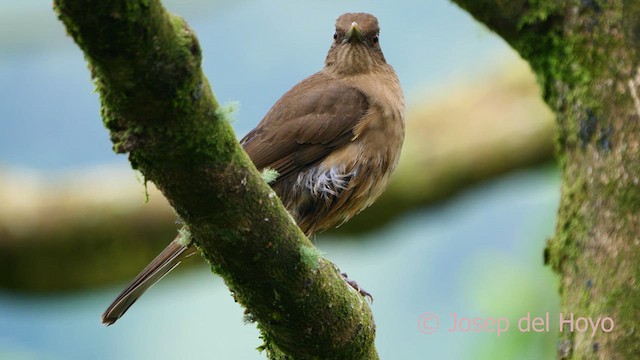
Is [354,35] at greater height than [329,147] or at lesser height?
greater

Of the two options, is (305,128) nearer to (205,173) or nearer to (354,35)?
(354,35)

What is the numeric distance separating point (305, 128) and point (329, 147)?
162 mm

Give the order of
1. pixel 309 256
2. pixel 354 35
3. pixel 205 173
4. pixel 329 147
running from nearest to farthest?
pixel 205 173
pixel 309 256
pixel 329 147
pixel 354 35

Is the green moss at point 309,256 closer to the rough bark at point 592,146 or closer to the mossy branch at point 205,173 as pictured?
the mossy branch at point 205,173

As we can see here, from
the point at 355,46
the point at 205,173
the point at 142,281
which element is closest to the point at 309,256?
the point at 205,173

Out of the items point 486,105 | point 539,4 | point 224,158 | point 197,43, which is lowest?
point 224,158

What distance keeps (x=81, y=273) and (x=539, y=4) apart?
337 centimetres

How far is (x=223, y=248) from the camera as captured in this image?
9.12ft

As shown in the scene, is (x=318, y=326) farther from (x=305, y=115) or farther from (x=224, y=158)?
(x=305, y=115)

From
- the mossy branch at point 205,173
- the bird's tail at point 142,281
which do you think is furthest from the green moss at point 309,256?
the bird's tail at point 142,281

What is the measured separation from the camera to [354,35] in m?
5.08

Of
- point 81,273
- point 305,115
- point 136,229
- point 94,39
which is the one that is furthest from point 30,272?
point 94,39

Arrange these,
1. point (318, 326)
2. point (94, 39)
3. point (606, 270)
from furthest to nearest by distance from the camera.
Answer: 1. point (606, 270)
2. point (318, 326)
3. point (94, 39)

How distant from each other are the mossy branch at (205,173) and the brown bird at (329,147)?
115 cm
